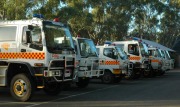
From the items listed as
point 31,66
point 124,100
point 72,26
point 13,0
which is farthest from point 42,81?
point 72,26

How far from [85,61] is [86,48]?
100 centimetres

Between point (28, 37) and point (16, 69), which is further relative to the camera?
point (16, 69)

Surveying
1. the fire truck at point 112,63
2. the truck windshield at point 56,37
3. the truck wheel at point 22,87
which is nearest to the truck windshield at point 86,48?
the fire truck at point 112,63

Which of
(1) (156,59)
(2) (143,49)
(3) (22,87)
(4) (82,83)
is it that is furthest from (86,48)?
(1) (156,59)

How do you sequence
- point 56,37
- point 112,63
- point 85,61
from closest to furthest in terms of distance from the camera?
1. point 56,37
2. point 85,61
3. point 112,63

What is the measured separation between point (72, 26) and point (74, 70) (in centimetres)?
2265

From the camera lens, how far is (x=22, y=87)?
11.3m

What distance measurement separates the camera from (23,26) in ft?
38.1

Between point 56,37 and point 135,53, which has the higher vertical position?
point 56,37

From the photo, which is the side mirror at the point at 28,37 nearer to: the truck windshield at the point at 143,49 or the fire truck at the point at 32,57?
the fire truck at the point at 32,57

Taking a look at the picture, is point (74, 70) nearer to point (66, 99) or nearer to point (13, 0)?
point (66, 99)

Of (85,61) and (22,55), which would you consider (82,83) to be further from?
(22,55)

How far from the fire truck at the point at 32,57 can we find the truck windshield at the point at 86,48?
11.0ft

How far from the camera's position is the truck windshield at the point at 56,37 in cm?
1139
